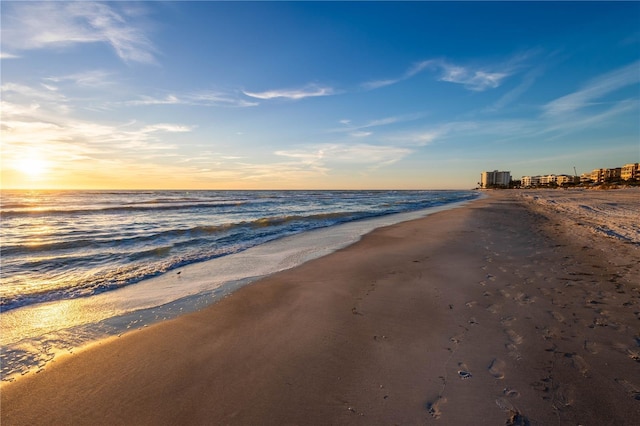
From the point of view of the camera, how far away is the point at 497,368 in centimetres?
328

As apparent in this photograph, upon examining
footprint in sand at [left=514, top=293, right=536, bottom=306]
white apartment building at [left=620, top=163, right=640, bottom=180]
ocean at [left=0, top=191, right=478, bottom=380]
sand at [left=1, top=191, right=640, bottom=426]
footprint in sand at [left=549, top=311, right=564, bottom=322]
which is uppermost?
white apartment building at [left=620, top=163, right=640, bottom=180]

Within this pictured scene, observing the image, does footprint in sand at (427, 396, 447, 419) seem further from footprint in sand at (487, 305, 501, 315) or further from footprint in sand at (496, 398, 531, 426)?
→ footprint in sand at (487, 305, 501, 315)

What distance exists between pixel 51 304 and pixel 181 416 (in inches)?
204

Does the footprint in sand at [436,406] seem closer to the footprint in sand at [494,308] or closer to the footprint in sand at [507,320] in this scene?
the footprint in sand at [507,320]

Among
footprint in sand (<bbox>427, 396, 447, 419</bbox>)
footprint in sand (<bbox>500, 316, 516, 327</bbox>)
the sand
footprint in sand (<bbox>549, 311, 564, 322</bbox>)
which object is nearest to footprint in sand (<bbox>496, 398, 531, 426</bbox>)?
the sand

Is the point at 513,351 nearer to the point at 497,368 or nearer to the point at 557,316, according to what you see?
the point at 497,368

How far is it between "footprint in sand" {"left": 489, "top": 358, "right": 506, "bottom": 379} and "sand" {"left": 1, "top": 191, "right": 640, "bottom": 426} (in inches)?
0.5

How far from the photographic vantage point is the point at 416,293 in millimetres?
5809

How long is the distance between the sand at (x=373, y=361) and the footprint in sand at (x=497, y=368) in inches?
0.5

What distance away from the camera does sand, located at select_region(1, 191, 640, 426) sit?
2.71 meters

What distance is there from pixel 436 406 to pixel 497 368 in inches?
41.4

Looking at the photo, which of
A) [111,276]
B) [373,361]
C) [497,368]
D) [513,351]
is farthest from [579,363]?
[111,276]

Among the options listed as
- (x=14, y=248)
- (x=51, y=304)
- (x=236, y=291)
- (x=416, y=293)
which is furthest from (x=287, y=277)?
(x=14, y=248)

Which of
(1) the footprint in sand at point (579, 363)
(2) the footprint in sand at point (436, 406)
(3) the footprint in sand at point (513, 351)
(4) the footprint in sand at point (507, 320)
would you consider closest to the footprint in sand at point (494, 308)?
(4) the footprint in sand at point (507, 320)
